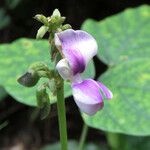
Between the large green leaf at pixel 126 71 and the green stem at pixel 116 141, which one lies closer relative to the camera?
the large green leaf at pixel 126 71

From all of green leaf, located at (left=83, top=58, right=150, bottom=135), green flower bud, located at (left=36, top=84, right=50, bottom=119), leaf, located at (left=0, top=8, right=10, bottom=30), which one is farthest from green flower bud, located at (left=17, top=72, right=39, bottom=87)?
leaf, located at (left=0, top=8, right=10, bottom=30)

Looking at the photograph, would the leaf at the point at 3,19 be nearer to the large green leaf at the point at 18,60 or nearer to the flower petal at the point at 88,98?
the large green leaf at the point at 18,60

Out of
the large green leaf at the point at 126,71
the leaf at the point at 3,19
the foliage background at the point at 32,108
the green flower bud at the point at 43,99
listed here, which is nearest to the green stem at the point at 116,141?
the large green leaf at the point at 126,71

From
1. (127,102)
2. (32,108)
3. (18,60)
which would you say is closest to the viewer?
(127,102)

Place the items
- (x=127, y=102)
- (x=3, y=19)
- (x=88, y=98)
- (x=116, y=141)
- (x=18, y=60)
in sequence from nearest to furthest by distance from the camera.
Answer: (x=88, y=98), (x=127, y=102), (x=18, y=60), (x=116, y=141), (x=3, y=19)

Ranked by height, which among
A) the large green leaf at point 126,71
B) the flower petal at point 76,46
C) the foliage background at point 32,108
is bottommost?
the foliage background at point 32,108

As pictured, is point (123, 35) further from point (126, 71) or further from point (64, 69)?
point (64, 69)

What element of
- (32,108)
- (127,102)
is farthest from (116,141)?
(32,108)

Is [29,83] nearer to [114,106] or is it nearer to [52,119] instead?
[114,106]
